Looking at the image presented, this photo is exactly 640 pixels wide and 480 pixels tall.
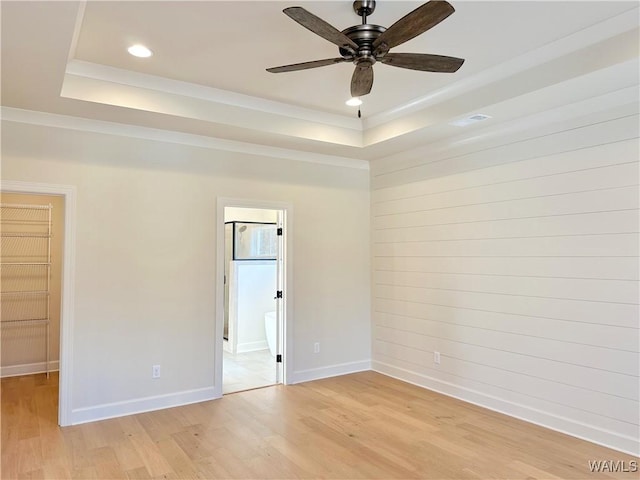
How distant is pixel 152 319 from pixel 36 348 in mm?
2318

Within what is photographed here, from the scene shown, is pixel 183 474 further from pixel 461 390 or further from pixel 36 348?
pixel 36 348

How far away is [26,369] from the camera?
525cm

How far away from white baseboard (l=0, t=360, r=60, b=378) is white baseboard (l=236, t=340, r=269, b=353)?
2.34 m

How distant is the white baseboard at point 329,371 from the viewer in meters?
4.97

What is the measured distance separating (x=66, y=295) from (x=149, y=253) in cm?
76

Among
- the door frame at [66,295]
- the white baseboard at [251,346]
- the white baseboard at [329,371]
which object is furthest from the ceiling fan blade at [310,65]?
the white baseboard at [251,346]

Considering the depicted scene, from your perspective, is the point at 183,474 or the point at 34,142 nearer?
the point at 183,474

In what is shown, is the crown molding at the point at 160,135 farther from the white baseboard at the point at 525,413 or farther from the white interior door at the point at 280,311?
the white baseboard at the point at 525,413

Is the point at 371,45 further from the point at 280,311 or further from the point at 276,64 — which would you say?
the point at 280,311

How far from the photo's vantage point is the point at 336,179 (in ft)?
17.6

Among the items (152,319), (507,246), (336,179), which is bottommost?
(152,319)

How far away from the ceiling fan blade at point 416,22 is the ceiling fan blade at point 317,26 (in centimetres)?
19

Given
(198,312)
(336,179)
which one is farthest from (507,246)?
(198,312)

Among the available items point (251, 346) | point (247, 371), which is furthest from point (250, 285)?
point (247, 371)
